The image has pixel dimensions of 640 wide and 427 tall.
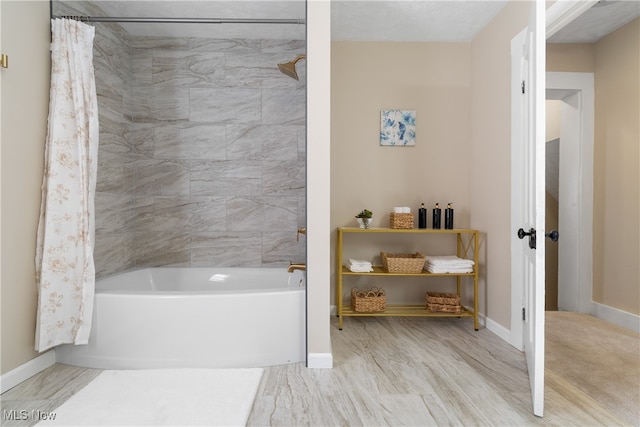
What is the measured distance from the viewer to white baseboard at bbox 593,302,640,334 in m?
3.31

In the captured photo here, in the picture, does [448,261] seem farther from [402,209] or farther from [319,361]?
[319,361]

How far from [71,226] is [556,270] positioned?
4.54m

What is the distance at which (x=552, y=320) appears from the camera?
11.7 feet

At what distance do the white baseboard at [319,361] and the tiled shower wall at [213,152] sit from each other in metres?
1.22

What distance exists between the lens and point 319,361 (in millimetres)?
2420

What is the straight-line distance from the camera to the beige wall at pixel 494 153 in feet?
9.74

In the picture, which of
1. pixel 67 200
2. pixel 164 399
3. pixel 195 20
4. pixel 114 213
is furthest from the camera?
pixel 114 213

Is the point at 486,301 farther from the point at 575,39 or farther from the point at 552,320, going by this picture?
the point at 575,39

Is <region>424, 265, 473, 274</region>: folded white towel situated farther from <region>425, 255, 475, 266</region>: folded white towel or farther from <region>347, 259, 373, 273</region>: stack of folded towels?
<region>347, 259, 373, 273</region>: stack of folded towels

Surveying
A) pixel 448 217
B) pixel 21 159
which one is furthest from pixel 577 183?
pixel 21 159

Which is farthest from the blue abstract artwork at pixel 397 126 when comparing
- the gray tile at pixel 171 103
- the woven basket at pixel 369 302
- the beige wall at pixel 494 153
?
the gray tile at pixel 171 103

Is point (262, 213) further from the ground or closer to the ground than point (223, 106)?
closer to the ground

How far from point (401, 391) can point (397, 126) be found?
2.29m

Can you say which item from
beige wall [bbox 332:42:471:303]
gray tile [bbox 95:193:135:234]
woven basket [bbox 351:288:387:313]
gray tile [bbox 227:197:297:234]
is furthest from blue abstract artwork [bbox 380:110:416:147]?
gray tile [bbox 95:193:135:234]
